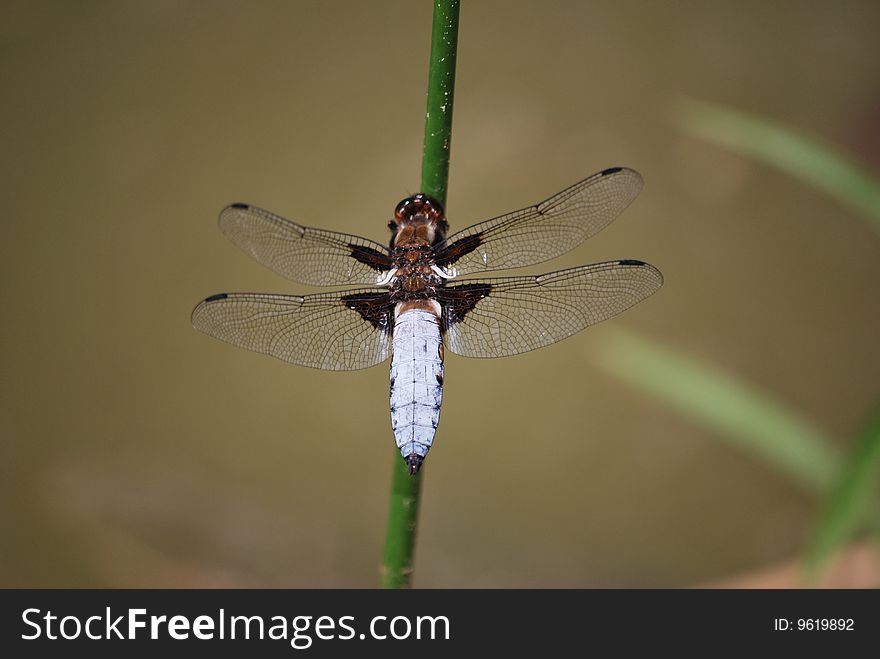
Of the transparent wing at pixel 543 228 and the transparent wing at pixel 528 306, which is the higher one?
the transparent wing at pixel 543 228

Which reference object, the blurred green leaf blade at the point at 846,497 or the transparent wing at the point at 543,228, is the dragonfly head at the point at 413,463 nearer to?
the transparent wing at the point at 543,228

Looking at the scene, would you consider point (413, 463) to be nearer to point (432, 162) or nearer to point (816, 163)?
point (432, 162)

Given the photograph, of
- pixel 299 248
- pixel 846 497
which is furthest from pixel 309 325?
pixel 846 497

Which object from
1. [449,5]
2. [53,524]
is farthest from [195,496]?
[449,5]

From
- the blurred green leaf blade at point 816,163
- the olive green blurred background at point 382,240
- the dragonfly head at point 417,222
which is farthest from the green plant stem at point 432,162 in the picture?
the olive green blurred background at point 382,240

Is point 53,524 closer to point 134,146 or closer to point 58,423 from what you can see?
point 58,423

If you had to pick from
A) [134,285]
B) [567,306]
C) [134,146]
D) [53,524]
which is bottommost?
[567,306]
